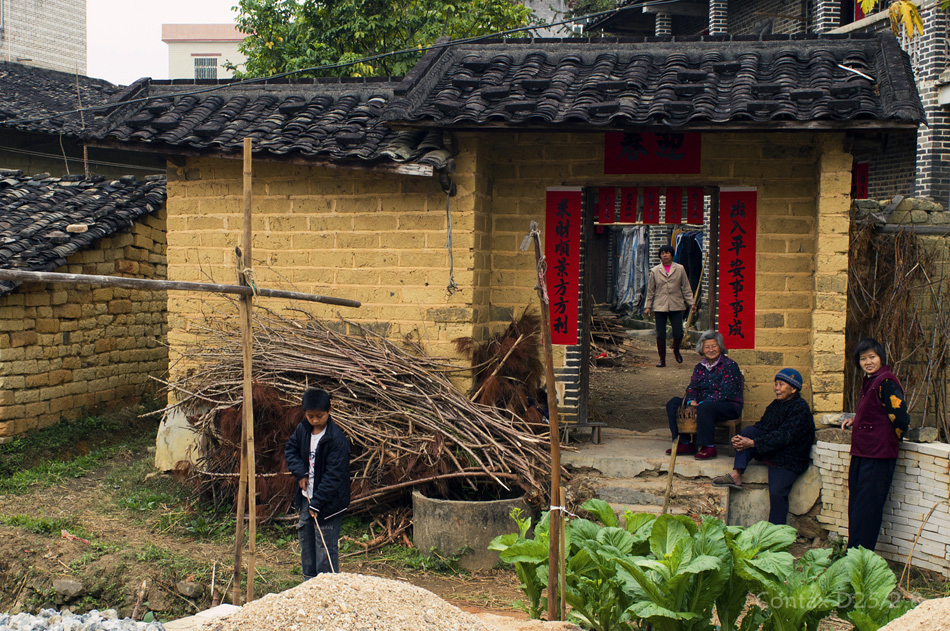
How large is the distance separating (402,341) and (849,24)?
40.3 ft

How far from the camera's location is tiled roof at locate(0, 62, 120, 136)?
1436 centimetres

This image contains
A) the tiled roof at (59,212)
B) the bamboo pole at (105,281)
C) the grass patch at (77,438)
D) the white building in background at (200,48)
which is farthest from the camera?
the white building in background at (200,48)

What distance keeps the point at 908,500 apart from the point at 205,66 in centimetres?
3824

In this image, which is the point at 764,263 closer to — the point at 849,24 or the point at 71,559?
the point at 71,559

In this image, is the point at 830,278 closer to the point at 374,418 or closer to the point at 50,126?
the point at 374,418

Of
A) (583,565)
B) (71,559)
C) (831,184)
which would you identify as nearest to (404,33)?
(831,184)

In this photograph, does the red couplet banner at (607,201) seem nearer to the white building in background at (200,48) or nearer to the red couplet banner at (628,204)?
the red couplet banner at (628,204)

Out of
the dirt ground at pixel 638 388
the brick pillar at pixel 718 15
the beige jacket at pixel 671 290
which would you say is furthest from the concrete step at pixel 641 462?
the brick pillar at pixel 718 15

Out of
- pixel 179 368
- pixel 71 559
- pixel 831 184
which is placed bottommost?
pixel 71 559

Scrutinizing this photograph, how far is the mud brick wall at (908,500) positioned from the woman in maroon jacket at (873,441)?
248 mm

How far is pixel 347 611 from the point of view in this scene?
3475mm

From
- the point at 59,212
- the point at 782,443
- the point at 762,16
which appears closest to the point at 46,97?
the point at 59,212

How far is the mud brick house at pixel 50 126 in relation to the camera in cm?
1443

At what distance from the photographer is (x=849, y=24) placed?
1552cm
